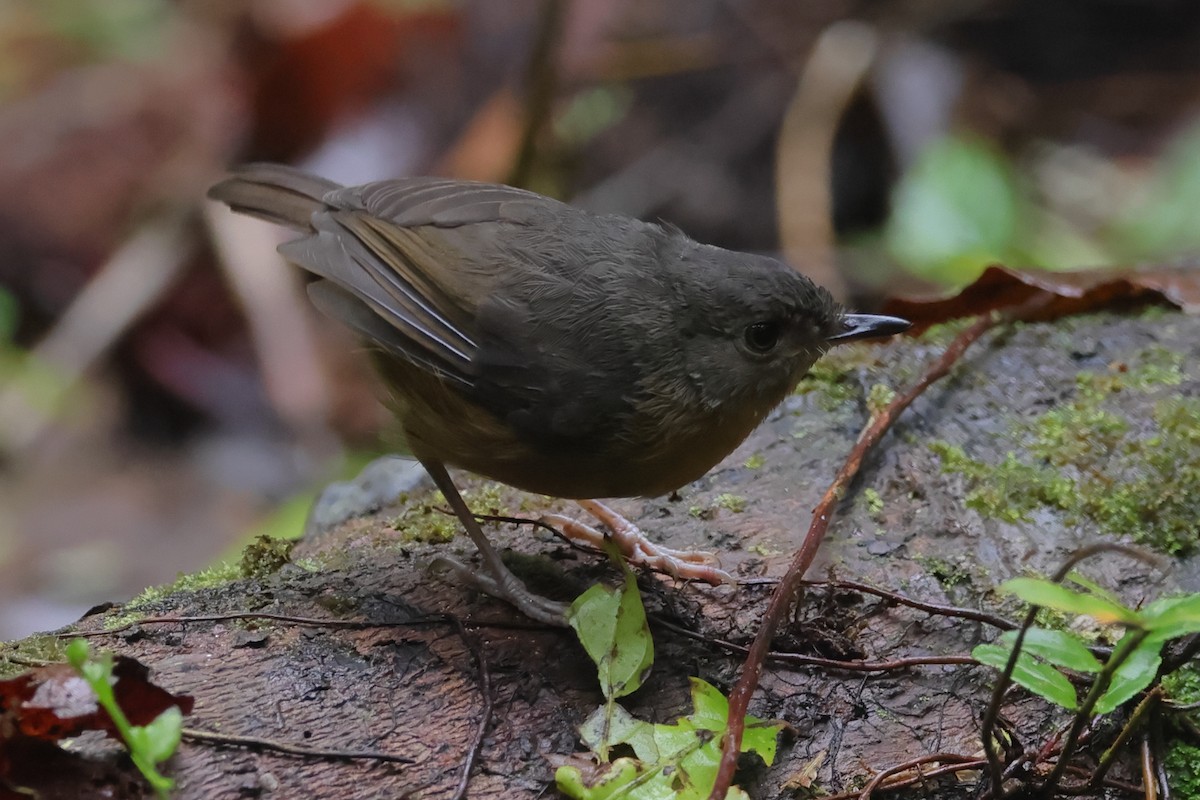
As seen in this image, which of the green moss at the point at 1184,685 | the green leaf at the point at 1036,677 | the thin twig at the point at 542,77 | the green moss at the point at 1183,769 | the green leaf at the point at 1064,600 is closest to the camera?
the green leaf at the point at 1064,600

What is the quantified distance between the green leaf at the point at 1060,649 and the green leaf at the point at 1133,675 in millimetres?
127

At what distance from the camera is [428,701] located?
246cm

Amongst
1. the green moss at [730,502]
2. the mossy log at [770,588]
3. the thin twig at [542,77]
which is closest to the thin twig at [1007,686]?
the mossy log at [770,588]

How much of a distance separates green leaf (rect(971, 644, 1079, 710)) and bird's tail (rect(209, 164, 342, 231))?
2474mm

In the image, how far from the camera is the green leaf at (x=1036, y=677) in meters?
2.00

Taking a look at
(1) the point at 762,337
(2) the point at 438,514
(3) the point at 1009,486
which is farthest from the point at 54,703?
(3) the point at 1009,486

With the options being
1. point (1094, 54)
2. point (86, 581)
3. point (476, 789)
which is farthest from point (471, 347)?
point (1094, 54)

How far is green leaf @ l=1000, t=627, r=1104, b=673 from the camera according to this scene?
6.33 ft

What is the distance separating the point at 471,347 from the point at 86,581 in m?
3.76

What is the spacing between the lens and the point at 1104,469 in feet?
10.7

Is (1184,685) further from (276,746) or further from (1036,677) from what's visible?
(276,746)

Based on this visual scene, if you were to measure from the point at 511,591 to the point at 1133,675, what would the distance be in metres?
1.44

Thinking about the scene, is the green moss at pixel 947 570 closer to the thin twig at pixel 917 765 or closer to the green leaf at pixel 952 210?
the thin twig at pixel 917 765

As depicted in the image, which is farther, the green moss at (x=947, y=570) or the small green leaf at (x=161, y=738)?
the green moss at (x=947, y=570)
